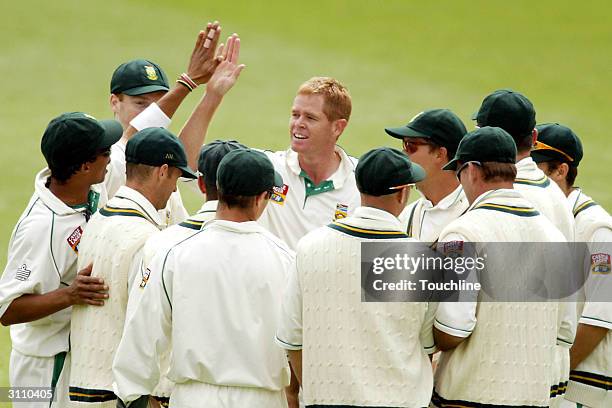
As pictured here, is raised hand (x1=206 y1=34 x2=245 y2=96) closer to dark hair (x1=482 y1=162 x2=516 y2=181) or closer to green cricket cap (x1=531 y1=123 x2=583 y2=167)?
green cricket cap (x1=531 y1=123 x2=583 y2=167)

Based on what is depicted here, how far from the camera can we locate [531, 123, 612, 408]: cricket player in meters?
5.33

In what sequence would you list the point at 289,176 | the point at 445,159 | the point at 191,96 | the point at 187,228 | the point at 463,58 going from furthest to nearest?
the point at 463,58, the point at 191,96, the point at 289,176, the point at 445,159, the point at 187,228

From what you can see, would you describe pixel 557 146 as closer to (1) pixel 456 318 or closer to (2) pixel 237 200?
(1) pixel 456 318

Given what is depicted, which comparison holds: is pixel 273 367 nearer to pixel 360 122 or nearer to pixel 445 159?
pixel 445 159

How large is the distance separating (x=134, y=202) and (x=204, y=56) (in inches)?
70.6

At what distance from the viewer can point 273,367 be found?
4.39 metres

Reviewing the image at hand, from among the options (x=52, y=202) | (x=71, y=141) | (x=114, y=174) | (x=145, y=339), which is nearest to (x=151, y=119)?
(x=114, y=174)

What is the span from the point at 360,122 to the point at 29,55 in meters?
5.88

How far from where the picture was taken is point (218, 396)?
169 inches

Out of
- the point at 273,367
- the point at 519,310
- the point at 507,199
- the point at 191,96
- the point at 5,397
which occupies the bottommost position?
the point at 5,397

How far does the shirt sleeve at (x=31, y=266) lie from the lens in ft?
15.6

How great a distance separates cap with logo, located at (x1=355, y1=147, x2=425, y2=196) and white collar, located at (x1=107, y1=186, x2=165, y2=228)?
1.01m

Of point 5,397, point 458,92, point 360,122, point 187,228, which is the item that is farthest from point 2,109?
point 187,228

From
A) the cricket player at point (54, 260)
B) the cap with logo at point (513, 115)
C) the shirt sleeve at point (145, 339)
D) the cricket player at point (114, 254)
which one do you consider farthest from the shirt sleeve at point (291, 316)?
the cap with logo at point (513, 115)
